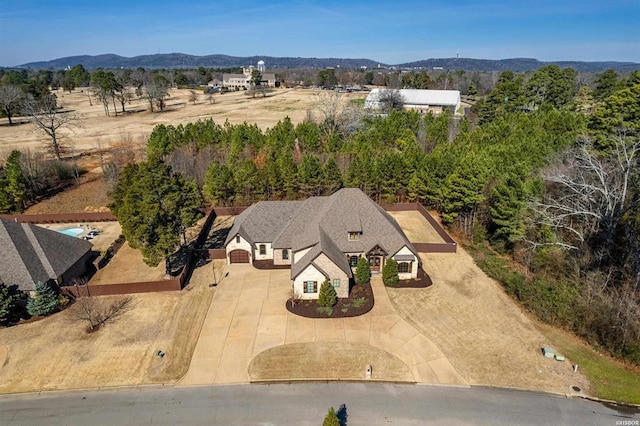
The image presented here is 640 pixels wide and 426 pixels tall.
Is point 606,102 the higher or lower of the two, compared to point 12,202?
higher

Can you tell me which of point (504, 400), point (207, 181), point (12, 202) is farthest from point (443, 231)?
point (12, 202)

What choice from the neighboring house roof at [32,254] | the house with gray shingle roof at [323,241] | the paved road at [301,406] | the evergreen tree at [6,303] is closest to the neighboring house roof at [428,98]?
the house with gray shingle roof at [323,241]

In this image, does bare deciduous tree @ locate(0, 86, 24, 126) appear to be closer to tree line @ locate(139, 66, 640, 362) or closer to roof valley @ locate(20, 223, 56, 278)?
tree line @ locate(139, 66, 640, 362)

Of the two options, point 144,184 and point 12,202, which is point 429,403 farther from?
point 12,202

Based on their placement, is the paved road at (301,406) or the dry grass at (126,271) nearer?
the paved road at (301,406)

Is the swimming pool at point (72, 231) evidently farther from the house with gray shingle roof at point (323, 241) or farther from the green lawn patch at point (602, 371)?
the green lawn patch at point (602, 371)
